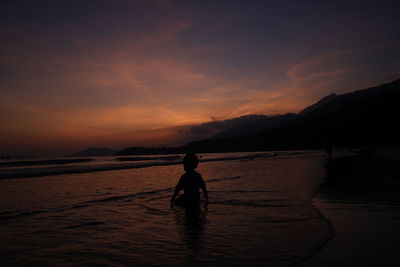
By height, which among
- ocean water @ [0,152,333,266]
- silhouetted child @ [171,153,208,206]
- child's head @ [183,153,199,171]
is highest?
child's head @ [183,153,199,171]

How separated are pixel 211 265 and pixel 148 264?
94 centimetres

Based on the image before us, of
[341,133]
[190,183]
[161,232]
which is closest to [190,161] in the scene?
[190,183]

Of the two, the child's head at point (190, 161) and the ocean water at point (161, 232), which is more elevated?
the child's head at point (190, 161)

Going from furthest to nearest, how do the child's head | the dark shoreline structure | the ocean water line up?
the dark shoreline structure
the child's head
the ocean water

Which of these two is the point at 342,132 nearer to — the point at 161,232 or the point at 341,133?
the point at 341,133

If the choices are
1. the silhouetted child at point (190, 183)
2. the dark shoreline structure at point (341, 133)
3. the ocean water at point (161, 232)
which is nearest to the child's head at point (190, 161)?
the silhouetted child at point (190, 183)

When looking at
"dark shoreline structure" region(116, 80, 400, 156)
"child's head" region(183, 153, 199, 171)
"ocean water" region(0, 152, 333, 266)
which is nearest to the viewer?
"ocean water" region(0, 152, 333, 266)

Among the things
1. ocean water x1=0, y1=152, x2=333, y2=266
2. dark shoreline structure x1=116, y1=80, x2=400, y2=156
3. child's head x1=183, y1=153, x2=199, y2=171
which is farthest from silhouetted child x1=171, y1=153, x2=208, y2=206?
dark shoreline structure x1=116, y1=80, x2=400, y2=156

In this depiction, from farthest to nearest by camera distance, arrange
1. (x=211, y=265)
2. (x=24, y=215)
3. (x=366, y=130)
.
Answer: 1. (x=366, y=130)
2. (x=24, y=215)
3. (x=211, y=265)

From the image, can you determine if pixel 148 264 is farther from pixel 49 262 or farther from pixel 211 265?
pixel 49 262

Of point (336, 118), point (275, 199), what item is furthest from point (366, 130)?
point (275, 199)

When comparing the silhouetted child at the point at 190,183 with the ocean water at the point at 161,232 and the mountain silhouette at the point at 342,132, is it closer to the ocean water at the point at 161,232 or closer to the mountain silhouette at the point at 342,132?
the ocean water at the point at 161,232

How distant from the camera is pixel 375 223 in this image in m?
5.84

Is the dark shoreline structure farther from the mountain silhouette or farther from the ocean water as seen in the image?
the ocean water
